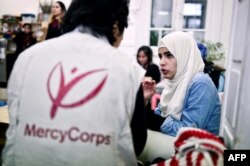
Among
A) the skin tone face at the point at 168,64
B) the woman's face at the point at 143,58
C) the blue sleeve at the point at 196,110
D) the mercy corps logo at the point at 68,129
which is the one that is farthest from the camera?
the woman's face at the point at 143,58

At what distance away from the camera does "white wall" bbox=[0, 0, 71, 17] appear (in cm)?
532

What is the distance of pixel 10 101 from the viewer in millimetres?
1045

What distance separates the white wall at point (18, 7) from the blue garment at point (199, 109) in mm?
4399

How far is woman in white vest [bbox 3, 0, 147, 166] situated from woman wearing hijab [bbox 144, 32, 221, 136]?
580 mm

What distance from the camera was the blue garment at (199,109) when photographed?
60.9 inches

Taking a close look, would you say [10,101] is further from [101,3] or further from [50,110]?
[101,3]

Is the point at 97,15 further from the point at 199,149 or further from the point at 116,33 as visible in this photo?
the point at 199,149

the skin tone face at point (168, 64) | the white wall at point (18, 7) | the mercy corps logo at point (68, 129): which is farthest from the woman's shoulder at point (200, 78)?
the white wall at point (18, 7)

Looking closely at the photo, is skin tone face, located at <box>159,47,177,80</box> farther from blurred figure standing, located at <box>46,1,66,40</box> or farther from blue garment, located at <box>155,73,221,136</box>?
blurred figure standing, located at <box>46,1,66,40</box>

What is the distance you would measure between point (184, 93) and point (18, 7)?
15.3 ft

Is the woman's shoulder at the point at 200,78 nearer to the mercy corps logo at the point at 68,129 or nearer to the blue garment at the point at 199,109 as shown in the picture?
the blue garment at the point at 199,109

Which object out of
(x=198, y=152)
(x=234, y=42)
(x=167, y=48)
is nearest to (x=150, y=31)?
(x=167, y=48)

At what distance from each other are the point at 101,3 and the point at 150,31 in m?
3.78

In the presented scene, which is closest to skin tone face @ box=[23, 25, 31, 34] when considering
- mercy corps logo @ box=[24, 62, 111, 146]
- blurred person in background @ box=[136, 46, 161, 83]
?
blurred person in background @ box=[136, 46, 161, 83]
